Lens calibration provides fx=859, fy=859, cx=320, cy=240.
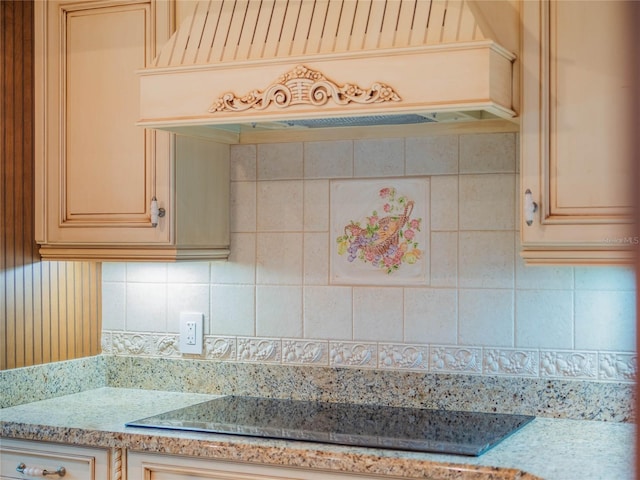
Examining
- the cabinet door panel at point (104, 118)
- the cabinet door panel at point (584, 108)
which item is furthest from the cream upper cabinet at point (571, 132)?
the cabinet door panel at point (104, 118)

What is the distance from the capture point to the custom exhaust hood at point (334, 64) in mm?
1966

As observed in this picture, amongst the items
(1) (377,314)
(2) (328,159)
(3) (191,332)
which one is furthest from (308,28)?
(3) (191,332)

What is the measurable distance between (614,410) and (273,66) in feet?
4.05

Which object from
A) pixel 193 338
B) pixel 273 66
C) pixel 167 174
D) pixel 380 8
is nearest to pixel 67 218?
pixel 167 174

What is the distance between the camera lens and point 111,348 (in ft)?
9.22

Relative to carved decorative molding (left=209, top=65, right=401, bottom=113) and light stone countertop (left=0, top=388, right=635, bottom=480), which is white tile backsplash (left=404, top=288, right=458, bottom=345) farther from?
carved decorative molding (left=209, top=65, right=401, bottom=113)

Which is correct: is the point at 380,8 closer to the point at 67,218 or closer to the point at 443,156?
the point at 443,156

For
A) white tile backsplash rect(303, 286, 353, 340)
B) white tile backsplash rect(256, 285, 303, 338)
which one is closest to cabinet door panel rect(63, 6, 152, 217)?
white tile backsplash rect(256, 285, 303, 338)

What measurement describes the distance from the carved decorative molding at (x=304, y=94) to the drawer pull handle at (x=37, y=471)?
3.31ft

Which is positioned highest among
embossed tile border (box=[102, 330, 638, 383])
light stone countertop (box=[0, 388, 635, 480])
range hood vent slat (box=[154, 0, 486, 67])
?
range hood vent slat (box=[154, 0, 486, 67])

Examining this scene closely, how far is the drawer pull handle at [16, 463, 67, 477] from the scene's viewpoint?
2.21 meters

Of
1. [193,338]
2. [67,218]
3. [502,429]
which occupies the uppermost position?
[67,218]

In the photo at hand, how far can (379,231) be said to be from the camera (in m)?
2.46

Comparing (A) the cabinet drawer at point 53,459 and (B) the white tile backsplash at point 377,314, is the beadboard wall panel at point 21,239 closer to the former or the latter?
(A) the cabinet drawer at point 53,459
